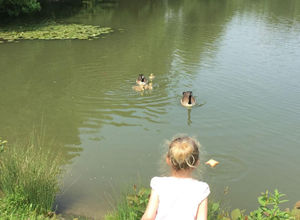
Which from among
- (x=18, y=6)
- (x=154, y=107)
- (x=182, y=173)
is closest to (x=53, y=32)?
(x=18, y=6)

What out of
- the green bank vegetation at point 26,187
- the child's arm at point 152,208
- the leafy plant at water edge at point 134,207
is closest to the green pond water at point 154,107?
A: the green bank vegetation at point 26,187

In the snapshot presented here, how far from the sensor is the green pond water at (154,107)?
257 inches

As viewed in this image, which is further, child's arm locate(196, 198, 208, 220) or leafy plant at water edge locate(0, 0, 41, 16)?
leafy plant at water edge locate(0, 0, 41, 16)

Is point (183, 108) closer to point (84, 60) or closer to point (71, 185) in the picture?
point (71, 185)

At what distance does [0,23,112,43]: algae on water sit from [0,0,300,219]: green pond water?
2.92ft

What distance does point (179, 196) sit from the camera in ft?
9.33

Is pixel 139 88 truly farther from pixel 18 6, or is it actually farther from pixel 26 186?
pixel 18 6

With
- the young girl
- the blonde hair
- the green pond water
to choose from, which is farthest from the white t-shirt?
the green pond water

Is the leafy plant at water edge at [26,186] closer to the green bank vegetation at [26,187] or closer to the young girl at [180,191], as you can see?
the green bank vegetation at [26,187]

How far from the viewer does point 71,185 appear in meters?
6.18

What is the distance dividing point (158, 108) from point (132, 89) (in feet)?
5.48

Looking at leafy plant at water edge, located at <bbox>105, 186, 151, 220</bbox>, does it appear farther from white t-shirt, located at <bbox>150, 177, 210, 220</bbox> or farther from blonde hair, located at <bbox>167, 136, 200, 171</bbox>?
blonde hair, located at <bbox>167, 136, 200, 171</bbox>

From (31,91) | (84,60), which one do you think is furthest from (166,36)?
(31,91)

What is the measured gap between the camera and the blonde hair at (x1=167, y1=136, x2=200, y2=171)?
2.78 m
